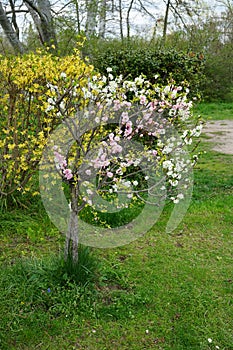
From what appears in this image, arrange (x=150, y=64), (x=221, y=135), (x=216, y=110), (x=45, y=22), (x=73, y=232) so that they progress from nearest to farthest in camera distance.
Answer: (x=73, y=232), (x=150, y=64), (x=45, y=22), (x=221, y=135), (x=216, y=110)

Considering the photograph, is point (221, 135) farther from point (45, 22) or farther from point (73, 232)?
point (73, 232)

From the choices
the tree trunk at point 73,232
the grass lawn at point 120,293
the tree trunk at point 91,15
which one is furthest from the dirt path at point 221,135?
the tree trunk at point 73,232

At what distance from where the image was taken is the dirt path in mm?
7426

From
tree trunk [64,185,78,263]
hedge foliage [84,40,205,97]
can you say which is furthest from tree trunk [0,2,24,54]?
tree trunk [64,185,78,263]

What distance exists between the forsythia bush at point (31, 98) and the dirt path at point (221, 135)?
15.2 ft

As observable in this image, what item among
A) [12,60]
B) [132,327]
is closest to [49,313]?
[132,327]

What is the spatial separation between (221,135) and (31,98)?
6245 mm

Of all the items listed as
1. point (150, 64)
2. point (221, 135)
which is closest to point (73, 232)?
point (150, 64)

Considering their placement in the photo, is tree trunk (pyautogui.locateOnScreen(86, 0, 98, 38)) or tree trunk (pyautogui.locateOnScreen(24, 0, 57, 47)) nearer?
tree trunk (pyautogui.locateOnScreen(24, 0, 57, 47))

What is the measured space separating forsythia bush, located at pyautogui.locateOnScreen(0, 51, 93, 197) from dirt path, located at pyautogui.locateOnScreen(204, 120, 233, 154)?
463 cm

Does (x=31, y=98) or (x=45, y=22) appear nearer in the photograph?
(x=31, y=98)

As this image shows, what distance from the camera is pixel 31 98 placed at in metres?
3.46

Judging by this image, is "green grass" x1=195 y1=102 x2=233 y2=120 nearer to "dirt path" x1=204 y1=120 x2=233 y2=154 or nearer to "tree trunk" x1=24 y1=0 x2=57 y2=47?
"dirt path" x1=204 y1=120 x2=233 y2=154

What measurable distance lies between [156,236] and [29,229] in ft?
3.91
